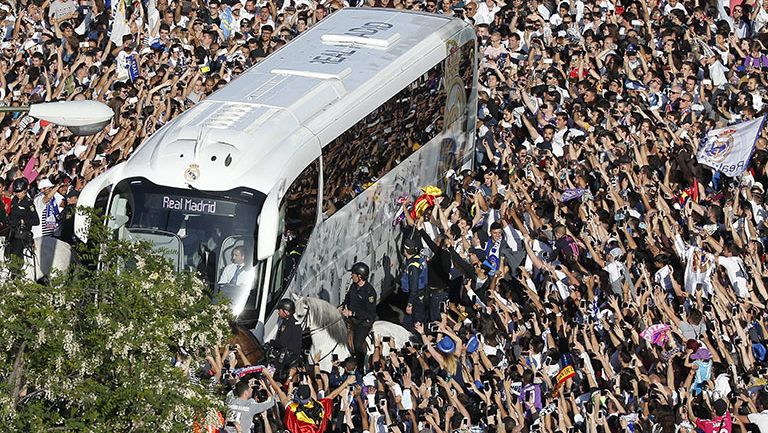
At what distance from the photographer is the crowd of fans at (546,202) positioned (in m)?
17.3

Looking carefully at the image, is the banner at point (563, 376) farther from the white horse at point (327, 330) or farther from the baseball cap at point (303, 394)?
the white horse at point (327, 330)

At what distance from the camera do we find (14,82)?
2777 cm

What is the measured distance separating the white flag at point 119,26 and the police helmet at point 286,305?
33.5 ft

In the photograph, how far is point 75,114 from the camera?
536 inches

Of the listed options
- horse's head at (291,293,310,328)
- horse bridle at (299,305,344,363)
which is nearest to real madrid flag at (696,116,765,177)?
horse bridle at (299,305,344,363)

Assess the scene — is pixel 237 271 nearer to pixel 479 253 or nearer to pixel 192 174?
pixel 192 174

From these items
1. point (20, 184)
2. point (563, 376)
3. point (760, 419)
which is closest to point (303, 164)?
point (563, 376)

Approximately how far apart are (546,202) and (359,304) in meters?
3.12

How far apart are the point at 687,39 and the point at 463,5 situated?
3801 millimetres

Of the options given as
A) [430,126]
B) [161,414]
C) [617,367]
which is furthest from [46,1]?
[161,414]

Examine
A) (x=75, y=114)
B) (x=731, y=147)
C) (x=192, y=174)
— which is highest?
(x=75, y=114)

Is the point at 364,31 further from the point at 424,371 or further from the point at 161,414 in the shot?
the point at 161,414

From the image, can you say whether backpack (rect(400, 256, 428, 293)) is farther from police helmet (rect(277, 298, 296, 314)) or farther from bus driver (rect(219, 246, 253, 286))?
bus driver (rect(219, 246, 253, 286))

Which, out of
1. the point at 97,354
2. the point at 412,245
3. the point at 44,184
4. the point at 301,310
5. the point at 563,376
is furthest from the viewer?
the point at 44,184
